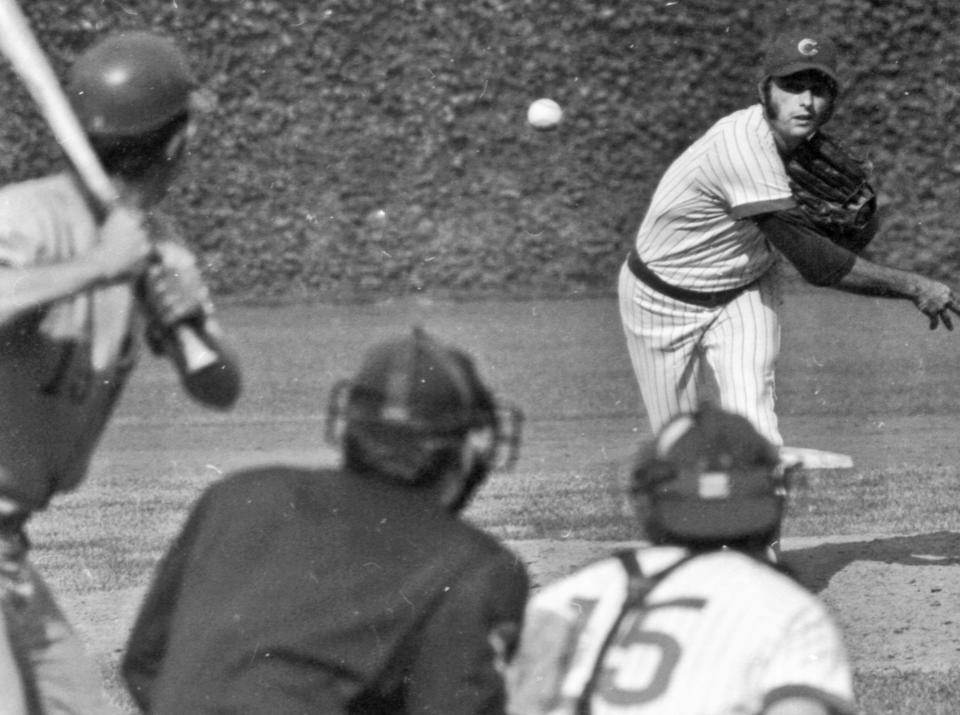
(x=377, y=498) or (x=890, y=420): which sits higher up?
(x=377, y=498)

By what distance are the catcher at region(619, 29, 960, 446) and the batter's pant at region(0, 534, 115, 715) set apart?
3.30 metres

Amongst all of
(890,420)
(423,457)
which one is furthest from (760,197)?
(890,420)

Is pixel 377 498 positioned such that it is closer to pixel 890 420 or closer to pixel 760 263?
pixel 760 263

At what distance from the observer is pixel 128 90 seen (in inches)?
134

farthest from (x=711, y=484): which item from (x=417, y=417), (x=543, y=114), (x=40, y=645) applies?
(x=543, y=114)

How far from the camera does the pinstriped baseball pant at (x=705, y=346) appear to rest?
6406mm

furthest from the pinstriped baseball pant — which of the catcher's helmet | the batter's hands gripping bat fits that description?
the catcher's helmet

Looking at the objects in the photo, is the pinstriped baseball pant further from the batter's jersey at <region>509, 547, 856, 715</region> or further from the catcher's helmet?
the batter's jersey at <region>509, 547, 856, 715</region>

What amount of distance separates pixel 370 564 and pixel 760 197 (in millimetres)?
3827

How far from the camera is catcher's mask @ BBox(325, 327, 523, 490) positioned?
266cm

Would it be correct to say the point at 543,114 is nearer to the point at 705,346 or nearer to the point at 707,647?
the point at 705,346

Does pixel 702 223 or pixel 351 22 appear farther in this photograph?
pixel 351 22

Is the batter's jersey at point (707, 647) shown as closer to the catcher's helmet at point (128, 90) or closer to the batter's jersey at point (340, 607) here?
the batter's jersey at point (340, 607)

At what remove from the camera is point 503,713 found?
2.66 meters
